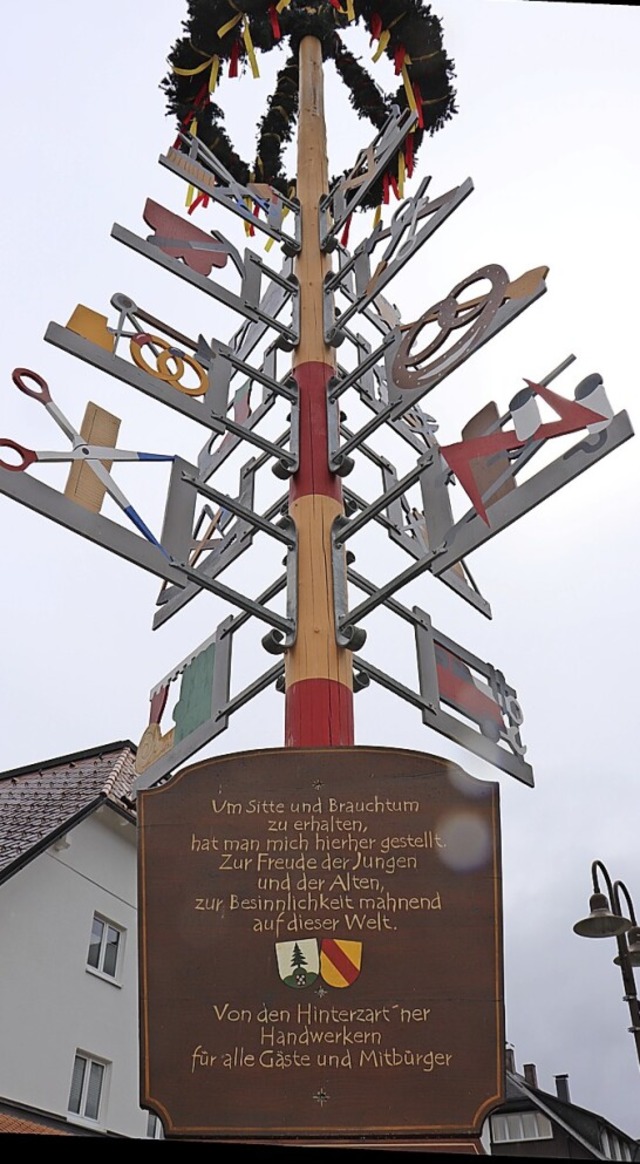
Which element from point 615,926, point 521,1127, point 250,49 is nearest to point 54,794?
point 615,926

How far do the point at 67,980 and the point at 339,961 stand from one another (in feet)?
23.6

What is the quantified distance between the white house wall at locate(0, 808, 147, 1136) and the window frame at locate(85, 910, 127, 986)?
3 cm

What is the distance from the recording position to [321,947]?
164 inches

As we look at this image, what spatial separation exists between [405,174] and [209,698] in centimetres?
594

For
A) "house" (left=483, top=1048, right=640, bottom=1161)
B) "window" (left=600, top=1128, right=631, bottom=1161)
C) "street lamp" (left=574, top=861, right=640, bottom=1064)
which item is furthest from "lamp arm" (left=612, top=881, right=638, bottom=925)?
"window" (left=600, top=1128, right=631, bottom=1161)

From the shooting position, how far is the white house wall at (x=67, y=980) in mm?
9852

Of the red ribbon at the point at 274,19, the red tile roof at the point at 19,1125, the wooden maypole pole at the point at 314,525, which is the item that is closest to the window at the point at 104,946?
the red tile roof at the point at 19,1125

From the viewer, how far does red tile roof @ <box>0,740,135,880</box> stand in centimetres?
1096

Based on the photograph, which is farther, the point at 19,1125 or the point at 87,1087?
the point at 87,1087

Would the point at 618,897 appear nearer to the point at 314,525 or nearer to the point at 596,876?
the point at 596,876

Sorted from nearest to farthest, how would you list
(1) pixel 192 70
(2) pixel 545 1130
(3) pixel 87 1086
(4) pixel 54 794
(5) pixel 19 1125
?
(5) pixel 19 1125 → (1) pixel 192 70 → (3) pixel 87 1086 → (4) pixel 54 794 → (2) pixel 545 1130

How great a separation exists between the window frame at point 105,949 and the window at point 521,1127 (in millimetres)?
13652

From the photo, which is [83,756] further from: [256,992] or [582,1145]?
[582,1145]

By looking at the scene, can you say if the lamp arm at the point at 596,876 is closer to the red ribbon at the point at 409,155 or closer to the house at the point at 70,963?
the house at the point at 70,963
